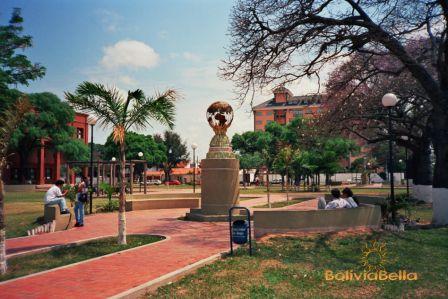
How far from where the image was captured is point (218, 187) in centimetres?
1502

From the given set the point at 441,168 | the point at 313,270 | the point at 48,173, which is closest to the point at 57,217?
the point at 313,270

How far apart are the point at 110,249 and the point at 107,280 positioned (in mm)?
2857

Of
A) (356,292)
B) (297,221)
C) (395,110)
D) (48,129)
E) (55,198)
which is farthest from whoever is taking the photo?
(48,129)

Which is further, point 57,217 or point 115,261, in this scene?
point 57,217

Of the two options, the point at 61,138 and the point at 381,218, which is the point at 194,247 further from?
the point at 61,138

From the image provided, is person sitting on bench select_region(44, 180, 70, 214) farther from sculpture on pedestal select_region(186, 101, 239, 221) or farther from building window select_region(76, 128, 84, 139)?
building window select_region(76, 128, 84, 139)

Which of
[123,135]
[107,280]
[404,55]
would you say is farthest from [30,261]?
→ [404,55]

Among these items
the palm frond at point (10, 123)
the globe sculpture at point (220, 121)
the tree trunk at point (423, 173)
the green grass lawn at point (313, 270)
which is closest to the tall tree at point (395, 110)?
the tree trunk at point (423, 173)

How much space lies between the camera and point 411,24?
15.4 metres

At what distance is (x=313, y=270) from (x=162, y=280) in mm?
2682

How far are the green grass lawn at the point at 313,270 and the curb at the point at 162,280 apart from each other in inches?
5.5

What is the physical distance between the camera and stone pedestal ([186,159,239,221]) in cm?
1489

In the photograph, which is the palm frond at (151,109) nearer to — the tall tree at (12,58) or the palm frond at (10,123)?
the palm frond at (10,123)

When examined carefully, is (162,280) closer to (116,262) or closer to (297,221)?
(116,262)
